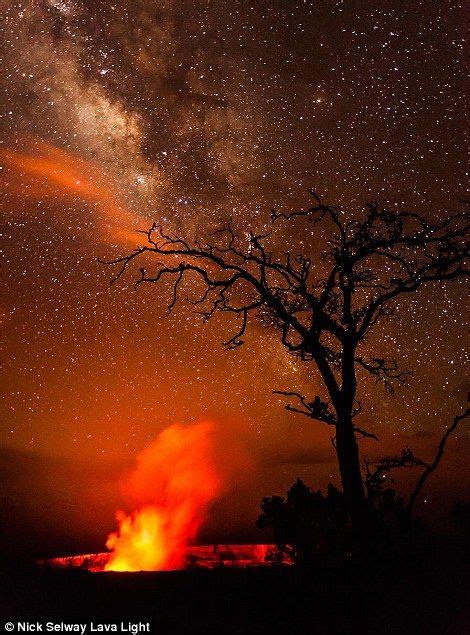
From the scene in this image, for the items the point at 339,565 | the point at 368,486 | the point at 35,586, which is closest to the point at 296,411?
the point at 368,486

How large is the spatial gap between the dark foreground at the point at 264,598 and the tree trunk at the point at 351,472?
0.72 meters

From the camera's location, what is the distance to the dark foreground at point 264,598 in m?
7.52

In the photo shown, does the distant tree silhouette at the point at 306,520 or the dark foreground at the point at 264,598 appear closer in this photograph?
the dark foreground at the point at 264,598

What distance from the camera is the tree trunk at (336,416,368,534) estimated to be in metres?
9.41

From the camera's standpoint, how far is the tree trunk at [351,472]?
9.41 metres

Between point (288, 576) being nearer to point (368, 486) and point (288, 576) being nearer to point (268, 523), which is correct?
point (268, 523)

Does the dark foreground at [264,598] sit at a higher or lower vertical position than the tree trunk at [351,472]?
lower

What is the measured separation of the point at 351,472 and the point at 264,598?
8.29 ft

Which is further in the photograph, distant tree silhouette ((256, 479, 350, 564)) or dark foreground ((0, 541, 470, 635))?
distant tree silhouette ((256, 479, 350, 564))

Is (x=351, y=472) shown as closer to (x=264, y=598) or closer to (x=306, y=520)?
(x=306, y=520)

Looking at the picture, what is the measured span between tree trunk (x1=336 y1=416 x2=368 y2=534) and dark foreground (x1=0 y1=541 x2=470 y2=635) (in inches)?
28.2

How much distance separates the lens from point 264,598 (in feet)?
26.7

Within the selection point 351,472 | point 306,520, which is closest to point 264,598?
point 306,520

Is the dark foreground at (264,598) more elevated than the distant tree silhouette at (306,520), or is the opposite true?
the distant tree silhouette at (306,520)
